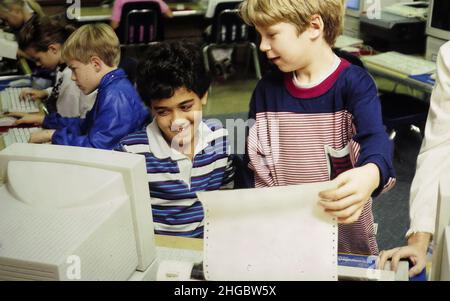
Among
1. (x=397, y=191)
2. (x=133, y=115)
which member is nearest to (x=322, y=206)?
(x=133, y=115)

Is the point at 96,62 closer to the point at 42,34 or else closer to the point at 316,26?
the point at 42,34

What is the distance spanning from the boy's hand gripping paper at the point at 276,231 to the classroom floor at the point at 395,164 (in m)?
1.74

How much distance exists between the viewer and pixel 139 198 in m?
0.90

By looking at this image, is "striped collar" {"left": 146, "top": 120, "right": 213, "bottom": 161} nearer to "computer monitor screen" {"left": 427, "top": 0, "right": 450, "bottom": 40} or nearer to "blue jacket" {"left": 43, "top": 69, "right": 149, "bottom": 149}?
"blue jacket" {"left": 43, "top": 69, "right": 149, "bottom": 149}

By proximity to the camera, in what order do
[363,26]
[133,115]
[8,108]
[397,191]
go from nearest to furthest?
[133,115] < [8,108] < [397,191] < [363,26]

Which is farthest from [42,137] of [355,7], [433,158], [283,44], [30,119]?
[355,7]

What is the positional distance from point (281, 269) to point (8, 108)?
2.02 metres

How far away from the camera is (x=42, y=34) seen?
241 cm

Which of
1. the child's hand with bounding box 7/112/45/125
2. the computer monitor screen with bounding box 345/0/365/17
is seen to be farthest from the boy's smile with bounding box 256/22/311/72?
the computer monitor screen with bounding box 345/0/365/17

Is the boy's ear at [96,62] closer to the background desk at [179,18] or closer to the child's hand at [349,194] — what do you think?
the child's hand at [349,194]

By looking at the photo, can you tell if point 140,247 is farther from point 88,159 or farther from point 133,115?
point 133,115

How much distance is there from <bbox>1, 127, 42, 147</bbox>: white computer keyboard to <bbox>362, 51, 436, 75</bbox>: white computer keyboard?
1838 millimetres

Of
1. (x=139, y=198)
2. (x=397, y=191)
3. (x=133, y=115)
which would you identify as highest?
(x=139, y=198)

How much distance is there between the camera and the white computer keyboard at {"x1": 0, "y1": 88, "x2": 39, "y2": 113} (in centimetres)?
244
